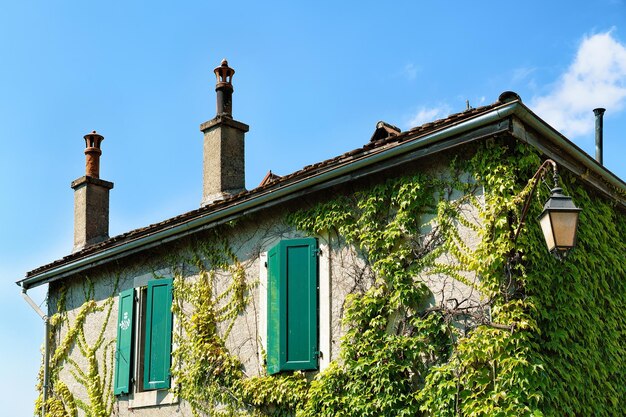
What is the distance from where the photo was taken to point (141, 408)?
12.9 meters

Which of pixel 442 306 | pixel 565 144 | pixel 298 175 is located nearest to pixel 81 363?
pixel 298 175

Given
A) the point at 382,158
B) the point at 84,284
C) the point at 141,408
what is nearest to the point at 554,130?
the point at 382,158

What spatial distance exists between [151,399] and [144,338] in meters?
0.92

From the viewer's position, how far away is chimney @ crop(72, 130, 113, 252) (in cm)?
1714

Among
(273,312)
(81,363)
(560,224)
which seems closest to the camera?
(560,224)

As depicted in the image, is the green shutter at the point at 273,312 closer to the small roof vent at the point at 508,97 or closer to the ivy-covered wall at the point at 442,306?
the ivy-covered wall at the point at 442,306

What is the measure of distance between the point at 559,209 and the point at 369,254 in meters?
2.85

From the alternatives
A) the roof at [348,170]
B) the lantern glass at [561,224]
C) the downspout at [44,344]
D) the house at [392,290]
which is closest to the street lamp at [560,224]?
the lantern glass at [561,224]

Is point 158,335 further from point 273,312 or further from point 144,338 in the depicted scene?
point 273,312

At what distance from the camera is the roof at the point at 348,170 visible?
9.27 metres

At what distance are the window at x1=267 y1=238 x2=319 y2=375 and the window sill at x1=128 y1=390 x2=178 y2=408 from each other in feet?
6.89

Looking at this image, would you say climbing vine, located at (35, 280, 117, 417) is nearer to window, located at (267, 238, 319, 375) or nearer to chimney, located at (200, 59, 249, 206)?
chimney, located at (200, 59, 249, 206)

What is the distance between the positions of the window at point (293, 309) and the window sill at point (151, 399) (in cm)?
210

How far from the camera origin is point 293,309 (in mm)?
10891
